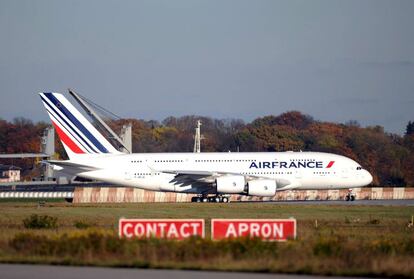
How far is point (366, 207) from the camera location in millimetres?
53531

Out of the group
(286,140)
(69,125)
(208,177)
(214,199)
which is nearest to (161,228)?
(208,177)

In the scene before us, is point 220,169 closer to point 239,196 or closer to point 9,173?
point 239,196

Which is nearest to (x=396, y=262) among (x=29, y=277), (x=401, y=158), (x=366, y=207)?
(x=29, y=277)

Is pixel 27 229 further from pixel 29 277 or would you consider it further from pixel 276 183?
pixel 276 183

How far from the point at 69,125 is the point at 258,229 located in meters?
41.9

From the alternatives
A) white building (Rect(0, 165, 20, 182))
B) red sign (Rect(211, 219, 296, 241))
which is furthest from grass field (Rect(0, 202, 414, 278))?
white building (Rect(0, 165, 20, 182))

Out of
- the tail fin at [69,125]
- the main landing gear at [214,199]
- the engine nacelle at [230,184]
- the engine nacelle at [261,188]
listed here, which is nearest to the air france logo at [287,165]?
the engine nacelle at [261,188]

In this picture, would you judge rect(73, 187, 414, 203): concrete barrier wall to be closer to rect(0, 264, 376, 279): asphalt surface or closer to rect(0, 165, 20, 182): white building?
rect(0, 264, 376, 279): asphalt surface

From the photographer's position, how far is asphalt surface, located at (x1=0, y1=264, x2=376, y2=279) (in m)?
19.3

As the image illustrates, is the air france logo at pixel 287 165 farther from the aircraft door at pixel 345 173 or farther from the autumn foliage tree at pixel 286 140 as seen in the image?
the autumn foliage tree at pixel 286 140

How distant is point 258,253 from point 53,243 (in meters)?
5.79

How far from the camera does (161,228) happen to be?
2572cm

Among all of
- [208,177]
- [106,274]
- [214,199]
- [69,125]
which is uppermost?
[69,125]

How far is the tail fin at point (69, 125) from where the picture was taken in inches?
2581
